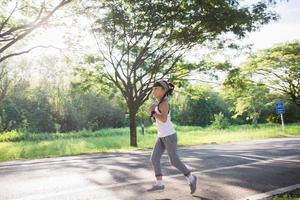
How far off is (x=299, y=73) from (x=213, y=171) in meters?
33.9

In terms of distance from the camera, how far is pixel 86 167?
10.1 metres

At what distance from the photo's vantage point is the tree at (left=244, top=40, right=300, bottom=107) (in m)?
39.3

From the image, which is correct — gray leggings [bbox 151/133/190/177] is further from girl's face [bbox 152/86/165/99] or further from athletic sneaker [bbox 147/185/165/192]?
girl's face [bbox 152/86/165/99]

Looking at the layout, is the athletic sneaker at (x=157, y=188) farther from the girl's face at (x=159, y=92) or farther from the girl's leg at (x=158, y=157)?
the girl's face at (x=159, y=92)

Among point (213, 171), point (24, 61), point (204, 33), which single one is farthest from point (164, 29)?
point (24, 61)

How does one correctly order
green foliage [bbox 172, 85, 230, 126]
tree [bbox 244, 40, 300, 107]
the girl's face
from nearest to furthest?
the girl's face < tree [bbox 244, 40, 300, 107] < green foliage [bbox 172, 85, 230, 126]

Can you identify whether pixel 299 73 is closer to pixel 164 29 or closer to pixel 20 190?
pixel 164 29

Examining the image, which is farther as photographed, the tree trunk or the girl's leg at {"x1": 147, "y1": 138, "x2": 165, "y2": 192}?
the tree trunk

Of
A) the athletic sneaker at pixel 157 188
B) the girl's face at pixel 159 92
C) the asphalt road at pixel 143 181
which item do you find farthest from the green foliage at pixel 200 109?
the girl's face at pixel 159 92

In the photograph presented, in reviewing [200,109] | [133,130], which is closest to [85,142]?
[133,130]

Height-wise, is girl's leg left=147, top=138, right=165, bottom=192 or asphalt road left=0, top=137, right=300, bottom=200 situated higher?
girl's leg left=147, top=138, right=165, bottom=192

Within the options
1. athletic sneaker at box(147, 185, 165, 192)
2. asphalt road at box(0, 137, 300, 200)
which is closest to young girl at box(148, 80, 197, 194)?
athletic sneaker at box(147, 185, 165, 192)

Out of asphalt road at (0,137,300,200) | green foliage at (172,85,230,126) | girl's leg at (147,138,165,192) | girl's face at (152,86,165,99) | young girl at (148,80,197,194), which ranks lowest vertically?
asphalt road at (0,137,300,200)

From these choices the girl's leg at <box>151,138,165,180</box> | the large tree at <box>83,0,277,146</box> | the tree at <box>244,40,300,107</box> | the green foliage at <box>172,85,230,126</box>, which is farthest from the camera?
the green foliage at <box>172,85,230,126</box>
